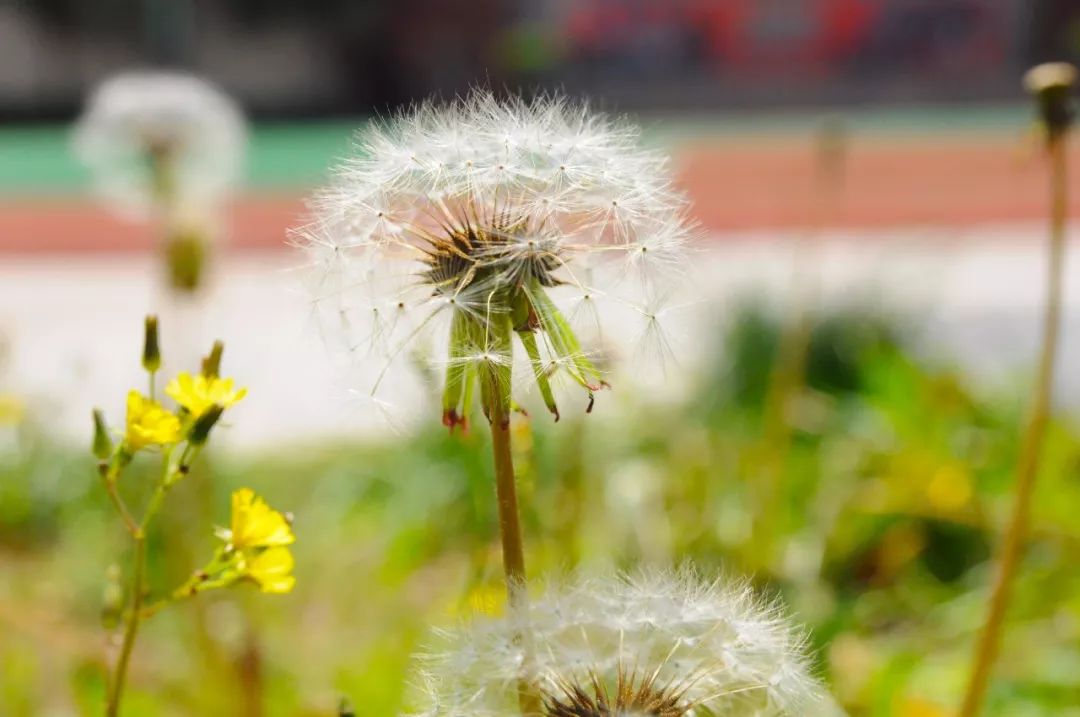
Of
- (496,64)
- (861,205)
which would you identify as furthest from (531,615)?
(496,64)

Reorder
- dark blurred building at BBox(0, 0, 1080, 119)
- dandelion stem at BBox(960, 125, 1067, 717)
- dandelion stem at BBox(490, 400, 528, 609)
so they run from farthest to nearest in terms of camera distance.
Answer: dark blurred building at BBox(0, 0, 1080, 119) < dandelion stem at BBox(960, 125, 1067, 717) < dandelion stem at BBox(490, 400, 528, 609)

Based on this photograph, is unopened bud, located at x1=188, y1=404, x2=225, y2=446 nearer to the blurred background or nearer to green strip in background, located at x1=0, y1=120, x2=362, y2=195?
the blurred background

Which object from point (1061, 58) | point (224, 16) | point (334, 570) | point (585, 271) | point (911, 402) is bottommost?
point (334, 570)

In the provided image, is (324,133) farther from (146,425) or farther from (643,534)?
(146,425)

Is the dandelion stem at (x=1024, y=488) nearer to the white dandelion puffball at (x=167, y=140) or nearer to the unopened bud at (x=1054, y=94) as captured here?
the unopened bud at (x=1054, y=94)

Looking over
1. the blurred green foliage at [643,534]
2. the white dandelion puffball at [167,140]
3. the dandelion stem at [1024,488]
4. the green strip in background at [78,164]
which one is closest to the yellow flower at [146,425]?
the blurred green foliage at [643,534]

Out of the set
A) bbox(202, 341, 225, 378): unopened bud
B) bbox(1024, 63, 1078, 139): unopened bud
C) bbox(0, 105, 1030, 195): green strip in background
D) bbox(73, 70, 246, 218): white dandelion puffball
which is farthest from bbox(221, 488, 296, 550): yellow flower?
bbox(0, 105, 1030, 195): green strip in background

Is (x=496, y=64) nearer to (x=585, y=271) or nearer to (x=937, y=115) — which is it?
(x=937, y=115)
